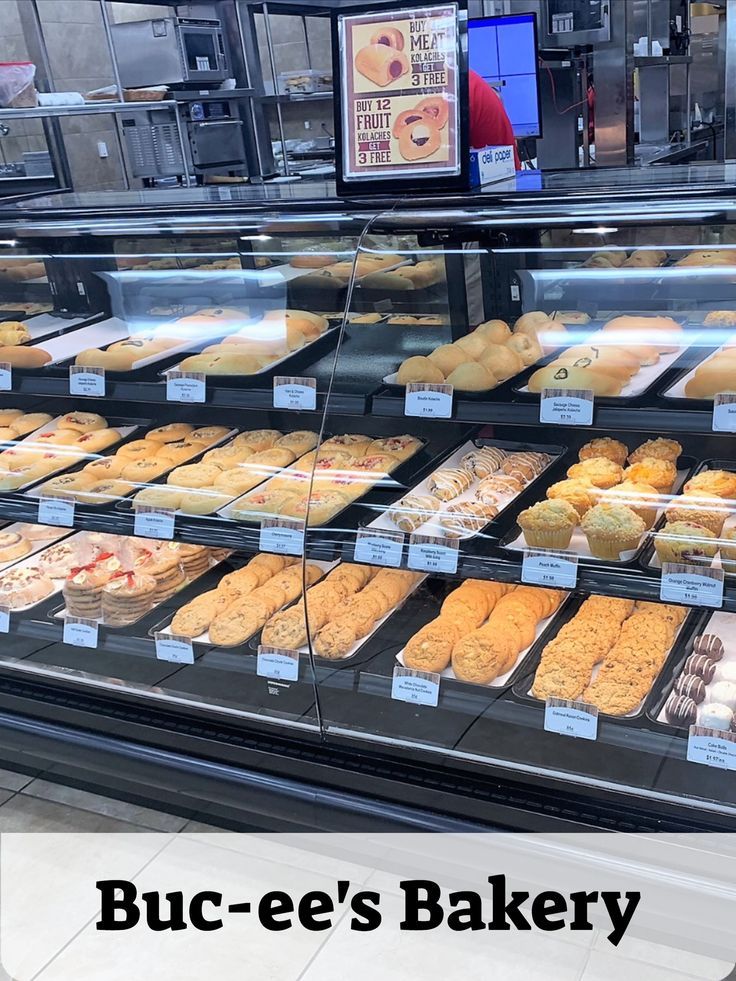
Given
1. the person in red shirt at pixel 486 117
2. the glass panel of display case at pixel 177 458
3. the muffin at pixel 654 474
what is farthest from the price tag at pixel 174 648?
the person in red shirt at pixel 486 117

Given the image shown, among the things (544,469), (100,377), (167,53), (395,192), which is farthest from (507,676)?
(167,53)

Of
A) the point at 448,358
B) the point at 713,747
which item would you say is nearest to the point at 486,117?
the point at 448,358

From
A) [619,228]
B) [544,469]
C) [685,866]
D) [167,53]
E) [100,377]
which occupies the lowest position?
[685,866]

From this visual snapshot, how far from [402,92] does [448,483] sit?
92 cm

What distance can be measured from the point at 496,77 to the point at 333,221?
5.08 meters

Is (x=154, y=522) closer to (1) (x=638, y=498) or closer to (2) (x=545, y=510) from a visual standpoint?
(2) (x=545, y=510)

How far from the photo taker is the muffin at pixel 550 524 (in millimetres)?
2035

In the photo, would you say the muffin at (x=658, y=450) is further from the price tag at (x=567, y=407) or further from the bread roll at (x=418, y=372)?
the bread roll at (x=418, y=372)

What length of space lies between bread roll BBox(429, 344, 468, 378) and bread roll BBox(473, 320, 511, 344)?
8cm

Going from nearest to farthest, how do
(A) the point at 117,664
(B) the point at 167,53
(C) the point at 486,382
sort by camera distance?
(C) the point at 486,382 < (A) the point at 117,664 < (B) the point at 167,53

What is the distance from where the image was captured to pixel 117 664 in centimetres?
267

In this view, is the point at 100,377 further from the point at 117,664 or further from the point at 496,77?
the point at 496,77

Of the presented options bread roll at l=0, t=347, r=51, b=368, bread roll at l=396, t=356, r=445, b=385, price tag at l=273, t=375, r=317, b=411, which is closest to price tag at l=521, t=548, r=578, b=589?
bread roll at l=396, t=356, r=445, b=385

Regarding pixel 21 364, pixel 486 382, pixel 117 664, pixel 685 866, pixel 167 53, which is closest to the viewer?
pixel 685 866
